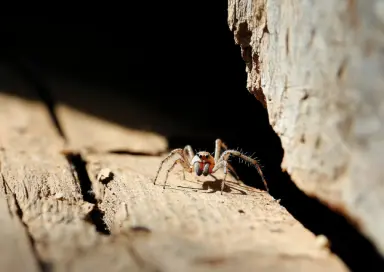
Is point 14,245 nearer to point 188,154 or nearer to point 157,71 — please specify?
point 188,154

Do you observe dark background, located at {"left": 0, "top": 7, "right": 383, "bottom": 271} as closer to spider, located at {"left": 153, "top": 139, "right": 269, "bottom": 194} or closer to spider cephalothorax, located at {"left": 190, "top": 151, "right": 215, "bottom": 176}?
spider, located at {"left": 153, "top": 139, "right": 269, "bottom": 194}

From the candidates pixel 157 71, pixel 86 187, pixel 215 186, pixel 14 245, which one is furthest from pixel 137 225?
pixel 157 71

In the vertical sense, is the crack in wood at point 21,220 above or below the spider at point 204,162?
above

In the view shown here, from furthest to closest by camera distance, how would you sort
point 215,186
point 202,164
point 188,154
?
point 188,154 < point 202,164 < point 215,186

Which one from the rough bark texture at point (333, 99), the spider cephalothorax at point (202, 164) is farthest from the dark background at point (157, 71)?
the rough bark texture at point (333, 99)

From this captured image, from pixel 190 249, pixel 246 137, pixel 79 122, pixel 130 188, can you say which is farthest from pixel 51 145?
pixel 190 249

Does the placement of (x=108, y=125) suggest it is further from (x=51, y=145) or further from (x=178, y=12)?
(x=178, y=12)

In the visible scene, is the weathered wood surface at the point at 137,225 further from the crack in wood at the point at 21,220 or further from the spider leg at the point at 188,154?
the spider leg at the point at 188,154

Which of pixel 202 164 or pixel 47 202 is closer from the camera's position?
Answer: pixel 47 202
